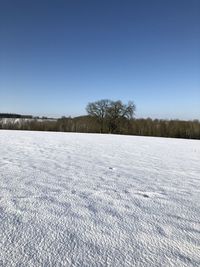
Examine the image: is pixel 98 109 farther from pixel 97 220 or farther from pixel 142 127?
pixel 97 220

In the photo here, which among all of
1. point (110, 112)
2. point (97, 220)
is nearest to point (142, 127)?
point (110, 112)

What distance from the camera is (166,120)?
915 inches

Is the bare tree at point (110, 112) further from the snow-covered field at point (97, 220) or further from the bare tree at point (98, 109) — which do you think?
the snow-covered field at point (97, 220)

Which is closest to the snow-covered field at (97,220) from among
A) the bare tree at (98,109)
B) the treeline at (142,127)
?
the treeline at (142,127)

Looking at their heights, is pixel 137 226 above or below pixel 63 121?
below

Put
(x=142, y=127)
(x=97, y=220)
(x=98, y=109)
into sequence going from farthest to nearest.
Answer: (x=98, y=109) < (x=142, y=127) < (x=97, y=220)

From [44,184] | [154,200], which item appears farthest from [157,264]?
[44,184]

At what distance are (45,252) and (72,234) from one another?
0.31 meters

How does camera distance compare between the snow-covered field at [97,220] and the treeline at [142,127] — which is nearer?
the snow-covered field at [97,220]

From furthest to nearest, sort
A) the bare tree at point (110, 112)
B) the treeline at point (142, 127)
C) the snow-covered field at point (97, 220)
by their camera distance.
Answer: the bare tree at point (110, 112) < the treeline at point (142, 127) < the snow-covered field at point (97, 220)

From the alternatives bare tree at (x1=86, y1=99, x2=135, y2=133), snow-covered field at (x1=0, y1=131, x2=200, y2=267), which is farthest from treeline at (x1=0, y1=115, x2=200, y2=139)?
snow-covered field at (x1=0, y1=131, x2=200, y2=267)

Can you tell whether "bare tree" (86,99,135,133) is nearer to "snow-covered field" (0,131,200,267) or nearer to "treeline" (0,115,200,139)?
"treeline" (0,115,200,139)

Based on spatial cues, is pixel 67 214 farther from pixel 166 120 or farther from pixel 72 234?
pixel 166 120

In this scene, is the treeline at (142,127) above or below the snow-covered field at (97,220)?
above
